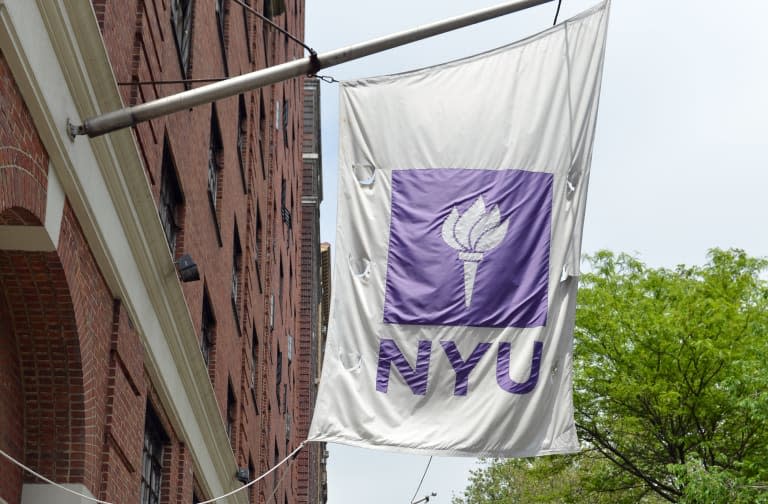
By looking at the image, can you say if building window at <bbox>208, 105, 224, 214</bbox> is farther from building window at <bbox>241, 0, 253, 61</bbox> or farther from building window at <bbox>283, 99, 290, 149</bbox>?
building window at <bbox>283, 99, 290, 149</bbox>

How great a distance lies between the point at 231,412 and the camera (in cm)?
1858

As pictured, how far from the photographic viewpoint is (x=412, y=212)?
29.2ft

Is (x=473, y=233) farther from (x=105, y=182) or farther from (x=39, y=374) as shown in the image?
(x=39, y=374)

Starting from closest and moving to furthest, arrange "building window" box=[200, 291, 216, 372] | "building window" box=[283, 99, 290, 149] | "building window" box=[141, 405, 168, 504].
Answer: "building window" box=[141, 405, 168, 504] < "building window" box=[200, 291, 216, 372] < "building window" box=[283, 99, 290, 149]

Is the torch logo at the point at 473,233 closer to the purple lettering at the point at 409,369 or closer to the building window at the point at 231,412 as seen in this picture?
the purple lettering at the point at 409,369

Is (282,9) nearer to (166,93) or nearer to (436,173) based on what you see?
(166,93)

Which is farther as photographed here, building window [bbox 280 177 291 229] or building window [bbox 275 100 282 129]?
building window [bbox 280 177 291 229]

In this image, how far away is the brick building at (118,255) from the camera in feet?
24.1

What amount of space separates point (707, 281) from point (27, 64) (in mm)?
20101

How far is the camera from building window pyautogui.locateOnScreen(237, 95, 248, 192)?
18750mm

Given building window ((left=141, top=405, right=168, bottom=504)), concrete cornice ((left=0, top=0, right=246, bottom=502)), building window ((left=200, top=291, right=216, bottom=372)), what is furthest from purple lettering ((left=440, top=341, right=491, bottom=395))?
A: building window ((left=200, top=291, right=216, bottom=372))

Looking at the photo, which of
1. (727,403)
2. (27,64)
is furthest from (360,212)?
(727,403)

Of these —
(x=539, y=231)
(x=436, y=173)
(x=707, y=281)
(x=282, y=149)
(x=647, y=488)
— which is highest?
(x=282, y=149)

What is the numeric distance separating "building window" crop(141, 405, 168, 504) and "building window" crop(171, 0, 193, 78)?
3990mm
